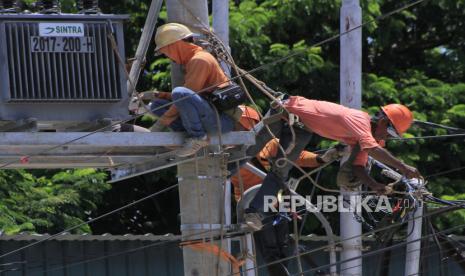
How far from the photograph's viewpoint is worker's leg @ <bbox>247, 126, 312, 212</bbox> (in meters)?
Answer: 9.65

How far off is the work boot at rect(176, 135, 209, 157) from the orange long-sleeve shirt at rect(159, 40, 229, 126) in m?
0.30

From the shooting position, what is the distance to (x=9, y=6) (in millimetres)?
9078

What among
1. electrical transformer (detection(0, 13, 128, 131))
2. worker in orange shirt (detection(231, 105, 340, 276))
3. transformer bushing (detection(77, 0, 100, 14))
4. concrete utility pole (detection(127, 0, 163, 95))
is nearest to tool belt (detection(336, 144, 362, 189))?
worker in orange shirt (detection(231, 105, 340, 276))

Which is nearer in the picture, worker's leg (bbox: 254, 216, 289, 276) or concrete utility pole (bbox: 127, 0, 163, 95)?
concrete utility pole (bbox: 127, 0, 163, 95)

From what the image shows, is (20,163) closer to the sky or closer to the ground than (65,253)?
closer to the sky

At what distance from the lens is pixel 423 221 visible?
10391mm

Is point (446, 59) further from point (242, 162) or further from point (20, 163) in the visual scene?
point (20, 163)

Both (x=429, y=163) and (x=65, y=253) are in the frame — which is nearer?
(x=65, y=253)

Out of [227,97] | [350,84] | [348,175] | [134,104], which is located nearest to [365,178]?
[348,175]

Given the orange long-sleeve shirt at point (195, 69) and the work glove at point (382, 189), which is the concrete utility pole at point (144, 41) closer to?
the orange long-sleeve shirt at point (195, 69)

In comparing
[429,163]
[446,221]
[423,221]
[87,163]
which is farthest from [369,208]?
[429,163]

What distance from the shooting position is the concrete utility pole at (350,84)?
10.9 m

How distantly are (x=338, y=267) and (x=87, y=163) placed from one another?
2985 millimetres

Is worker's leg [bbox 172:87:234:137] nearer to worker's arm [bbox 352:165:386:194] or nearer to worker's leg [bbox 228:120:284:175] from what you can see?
worker's leg [bbox 228:120:284:175]
